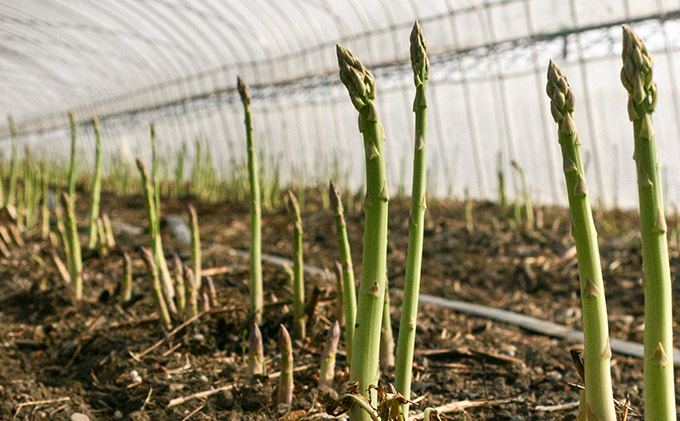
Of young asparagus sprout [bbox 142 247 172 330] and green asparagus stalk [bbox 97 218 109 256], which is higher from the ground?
green asparagus stalk [bbox 97 218 109 256]

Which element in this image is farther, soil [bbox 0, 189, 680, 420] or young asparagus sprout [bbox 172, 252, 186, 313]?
young asparagus sprout [bbox 172, 252, 186, 313]

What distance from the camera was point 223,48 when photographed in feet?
41.3

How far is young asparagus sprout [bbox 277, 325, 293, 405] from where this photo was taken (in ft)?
4.84

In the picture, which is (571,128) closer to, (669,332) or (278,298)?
(669,332)

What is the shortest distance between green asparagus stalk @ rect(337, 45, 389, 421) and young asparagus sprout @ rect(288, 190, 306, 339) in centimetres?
65

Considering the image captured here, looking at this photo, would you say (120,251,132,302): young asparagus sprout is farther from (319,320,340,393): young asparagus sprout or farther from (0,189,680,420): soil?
(319,320,340,393): young asparagus sprout

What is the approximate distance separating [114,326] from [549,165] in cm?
657

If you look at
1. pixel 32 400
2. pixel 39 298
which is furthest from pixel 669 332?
pixel 39 298

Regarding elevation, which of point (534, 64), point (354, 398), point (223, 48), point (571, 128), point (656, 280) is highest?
point (223, 48)

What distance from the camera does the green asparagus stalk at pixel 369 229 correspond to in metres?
1.05

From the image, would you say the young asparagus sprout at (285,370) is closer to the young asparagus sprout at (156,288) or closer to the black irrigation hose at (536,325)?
the young asparagus sprout at (156,288)

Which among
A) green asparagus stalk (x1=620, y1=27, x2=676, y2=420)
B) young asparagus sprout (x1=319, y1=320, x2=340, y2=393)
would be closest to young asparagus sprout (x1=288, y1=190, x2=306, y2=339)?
young asparagus sprout (x1=319, y1=320, x2=340, y2=393)

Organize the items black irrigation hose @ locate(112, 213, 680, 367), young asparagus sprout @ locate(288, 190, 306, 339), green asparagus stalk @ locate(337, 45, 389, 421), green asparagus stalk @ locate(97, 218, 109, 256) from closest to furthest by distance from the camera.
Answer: green asparagus stalk @ locate(337, 45, 389, 421), young asparagus sprout @ locate(288, 190, 306, 339), black irrigation hose @ locate(112, 213, 680, 367), green asparagus stalk @ locate(97, 218, 109, 256)

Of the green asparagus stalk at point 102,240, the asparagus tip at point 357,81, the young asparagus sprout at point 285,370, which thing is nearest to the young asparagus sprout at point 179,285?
the young asparagus sprout at point 285,370
